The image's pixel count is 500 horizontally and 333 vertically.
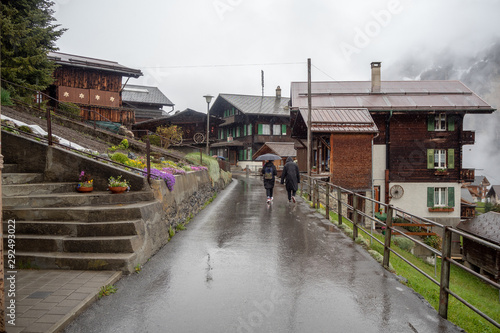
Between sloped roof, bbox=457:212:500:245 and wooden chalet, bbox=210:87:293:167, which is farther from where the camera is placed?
wooden chalet, bbox=210:87:293:167

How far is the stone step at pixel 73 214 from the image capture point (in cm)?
632

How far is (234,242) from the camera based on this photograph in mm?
7883

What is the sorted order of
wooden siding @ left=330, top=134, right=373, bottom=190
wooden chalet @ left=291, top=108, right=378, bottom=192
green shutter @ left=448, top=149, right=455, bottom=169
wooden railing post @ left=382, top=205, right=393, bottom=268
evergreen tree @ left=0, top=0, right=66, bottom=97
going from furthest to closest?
1. green shutter @ left=448, top=149, right=455, bottom=169
2. wooden siding @ left=330, top=134, right=373, bottom=190
3. wooden chalet @ left=291, top=108, right=378, bottom=192
4. evergreen tree @ left=0, top=0, right=66, bottom=97
5. wooden railing post @ left=382, top=205, right=393, bottom=268

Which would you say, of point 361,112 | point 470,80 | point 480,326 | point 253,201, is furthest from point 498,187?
point 480,326

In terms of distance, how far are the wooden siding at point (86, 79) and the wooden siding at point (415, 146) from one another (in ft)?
71.1

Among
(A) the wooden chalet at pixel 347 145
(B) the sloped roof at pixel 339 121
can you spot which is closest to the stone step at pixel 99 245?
(B) the sloped roof at pixel 339 121

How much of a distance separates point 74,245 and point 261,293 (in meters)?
3.32

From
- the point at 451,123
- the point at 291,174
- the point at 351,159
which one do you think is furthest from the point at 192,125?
the point at 291,174

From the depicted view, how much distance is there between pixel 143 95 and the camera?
4700 centimetres

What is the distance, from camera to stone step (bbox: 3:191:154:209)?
21.8 ft

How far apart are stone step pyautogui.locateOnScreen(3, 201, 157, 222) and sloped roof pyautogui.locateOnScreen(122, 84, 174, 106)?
3926cm

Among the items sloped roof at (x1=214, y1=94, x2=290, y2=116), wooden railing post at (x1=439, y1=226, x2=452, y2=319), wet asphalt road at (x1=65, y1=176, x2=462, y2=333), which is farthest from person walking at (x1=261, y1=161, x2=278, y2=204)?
sloped roof at (x1=214, y1=94, x2=290, y2=116)

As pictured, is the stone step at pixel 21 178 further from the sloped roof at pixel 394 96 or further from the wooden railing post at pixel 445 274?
the sloped roof at pixel 394 96

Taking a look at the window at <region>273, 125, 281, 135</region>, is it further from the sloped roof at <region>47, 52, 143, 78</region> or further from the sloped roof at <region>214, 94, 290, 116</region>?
the sloped roof at <region>47, 52, 143, 78</region>
